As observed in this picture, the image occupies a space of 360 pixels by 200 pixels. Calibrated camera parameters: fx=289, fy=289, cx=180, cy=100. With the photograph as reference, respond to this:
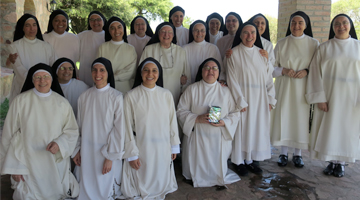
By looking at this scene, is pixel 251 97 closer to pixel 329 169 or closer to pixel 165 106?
pixel 165 106

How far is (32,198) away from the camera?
344cm

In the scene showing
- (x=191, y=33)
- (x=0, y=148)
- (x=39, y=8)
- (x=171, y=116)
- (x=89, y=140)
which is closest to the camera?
(x=0, y=148)

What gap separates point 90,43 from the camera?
5312mm

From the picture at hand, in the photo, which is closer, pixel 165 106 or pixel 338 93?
pixel 165 106

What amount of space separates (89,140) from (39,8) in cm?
930

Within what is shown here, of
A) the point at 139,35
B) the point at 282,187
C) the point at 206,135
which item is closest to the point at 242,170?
the point at 282,187

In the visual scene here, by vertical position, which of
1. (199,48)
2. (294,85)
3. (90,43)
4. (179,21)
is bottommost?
(294,85)

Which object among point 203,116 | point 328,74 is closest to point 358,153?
point 328,74

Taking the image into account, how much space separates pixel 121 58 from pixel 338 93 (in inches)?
136

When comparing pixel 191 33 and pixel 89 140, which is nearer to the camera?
pixel 89 140

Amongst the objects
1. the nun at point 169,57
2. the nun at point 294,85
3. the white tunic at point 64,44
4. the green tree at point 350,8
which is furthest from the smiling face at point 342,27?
the green tree at point 350,8

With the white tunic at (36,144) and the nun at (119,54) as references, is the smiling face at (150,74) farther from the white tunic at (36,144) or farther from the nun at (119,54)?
the white tunic at (36,144)

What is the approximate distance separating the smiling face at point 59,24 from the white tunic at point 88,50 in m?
0.37

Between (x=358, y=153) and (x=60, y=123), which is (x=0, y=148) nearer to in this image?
(x=60, y=123)
